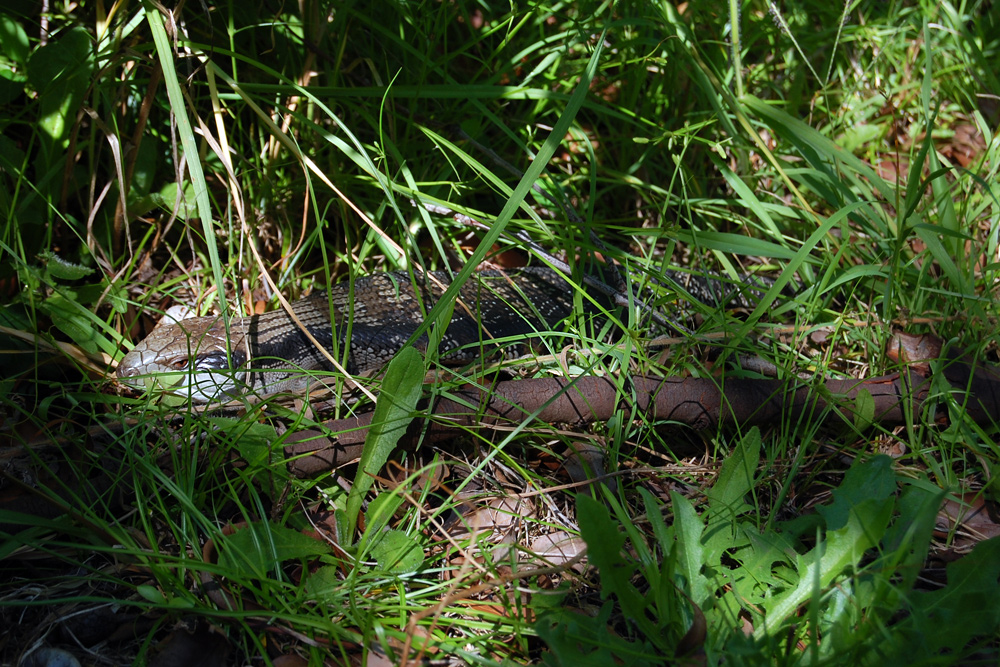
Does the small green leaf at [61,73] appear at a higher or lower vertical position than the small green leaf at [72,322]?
higher

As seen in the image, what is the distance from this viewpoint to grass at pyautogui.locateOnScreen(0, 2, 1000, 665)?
4.78 ft

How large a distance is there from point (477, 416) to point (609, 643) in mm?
686

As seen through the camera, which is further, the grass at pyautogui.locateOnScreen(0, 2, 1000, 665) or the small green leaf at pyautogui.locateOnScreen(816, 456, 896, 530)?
the small green leaf at pyautogui.locateOnScreen(816, 456, 896, 530)

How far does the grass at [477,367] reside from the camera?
146 centimetres

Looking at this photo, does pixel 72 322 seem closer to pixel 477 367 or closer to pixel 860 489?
pixel 477 367

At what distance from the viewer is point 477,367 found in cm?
222

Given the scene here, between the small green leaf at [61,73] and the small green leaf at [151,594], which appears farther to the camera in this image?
the small green leaf at [61,73]

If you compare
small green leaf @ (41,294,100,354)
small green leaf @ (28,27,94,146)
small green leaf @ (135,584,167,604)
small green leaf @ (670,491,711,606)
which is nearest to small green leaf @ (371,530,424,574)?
small green leaf @ (135,584,167,604)

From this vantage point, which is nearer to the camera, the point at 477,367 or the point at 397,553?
the point at 397,553

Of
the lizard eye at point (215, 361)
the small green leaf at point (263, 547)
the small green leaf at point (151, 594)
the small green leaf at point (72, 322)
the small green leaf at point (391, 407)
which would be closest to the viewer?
the small green leaf at point (151, 594)

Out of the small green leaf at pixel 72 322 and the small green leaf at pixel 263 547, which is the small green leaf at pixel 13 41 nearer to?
the small green leaf at pixel 72 322

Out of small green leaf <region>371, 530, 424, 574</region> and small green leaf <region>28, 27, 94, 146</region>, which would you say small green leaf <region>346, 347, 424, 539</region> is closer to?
small green leaf <region>371, 530, 424, 574</region>

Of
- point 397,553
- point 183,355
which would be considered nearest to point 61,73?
point 183,355

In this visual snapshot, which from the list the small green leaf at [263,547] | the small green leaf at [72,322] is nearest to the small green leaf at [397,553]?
the small green leaf at [263,547]
